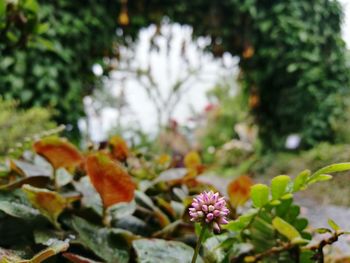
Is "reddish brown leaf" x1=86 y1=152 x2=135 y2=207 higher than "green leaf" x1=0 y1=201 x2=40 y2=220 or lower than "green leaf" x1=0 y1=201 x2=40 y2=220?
higher

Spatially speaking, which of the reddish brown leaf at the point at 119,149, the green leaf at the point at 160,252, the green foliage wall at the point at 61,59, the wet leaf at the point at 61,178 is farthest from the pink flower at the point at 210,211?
the green foliage wall at the point at 61,59

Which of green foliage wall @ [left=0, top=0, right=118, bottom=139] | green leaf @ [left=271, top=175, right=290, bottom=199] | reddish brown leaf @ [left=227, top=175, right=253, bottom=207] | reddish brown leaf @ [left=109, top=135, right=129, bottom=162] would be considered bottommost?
green leaf @ [left=271, top=175, right=290, bottom=199]

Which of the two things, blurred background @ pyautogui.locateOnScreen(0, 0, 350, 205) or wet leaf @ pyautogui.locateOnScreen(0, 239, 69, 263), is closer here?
wet leaf @ pyautogui.locateOnScreen(0, 239, 69, 263)

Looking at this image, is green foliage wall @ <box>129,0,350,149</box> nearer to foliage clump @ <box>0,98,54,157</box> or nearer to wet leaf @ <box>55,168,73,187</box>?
foliage clump @ <box>0,98,54,157</box>

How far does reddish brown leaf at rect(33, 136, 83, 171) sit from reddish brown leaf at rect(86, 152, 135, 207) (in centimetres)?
11

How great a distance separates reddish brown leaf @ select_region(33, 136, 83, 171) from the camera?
0.69 m

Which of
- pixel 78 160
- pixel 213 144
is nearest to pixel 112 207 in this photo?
pixel 78 160

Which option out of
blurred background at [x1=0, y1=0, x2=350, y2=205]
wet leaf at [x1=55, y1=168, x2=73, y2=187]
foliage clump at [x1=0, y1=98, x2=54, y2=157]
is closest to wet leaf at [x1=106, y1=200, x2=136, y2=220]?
wet leaf at [x1=55, y1=168, x2=73, y2=187]

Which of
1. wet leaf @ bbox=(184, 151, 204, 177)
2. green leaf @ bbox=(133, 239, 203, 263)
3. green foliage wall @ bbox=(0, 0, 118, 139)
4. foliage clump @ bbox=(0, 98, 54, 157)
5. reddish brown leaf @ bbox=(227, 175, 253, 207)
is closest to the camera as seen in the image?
green leaf @ bbox=(133, 239, 203, 263)

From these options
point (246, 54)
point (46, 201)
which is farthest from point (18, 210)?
point (246, 54)

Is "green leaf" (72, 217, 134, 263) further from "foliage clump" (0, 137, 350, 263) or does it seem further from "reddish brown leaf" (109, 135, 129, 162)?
"reddish brown leaf" (109, 135, 129, 162)

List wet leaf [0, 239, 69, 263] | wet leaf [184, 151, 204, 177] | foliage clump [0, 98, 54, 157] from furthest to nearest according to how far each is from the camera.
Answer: foliage clump [0, 98, 54, 157] < wet leaf [184, 151, 204, 177] < wet leaf [0, 239, 69, 263]

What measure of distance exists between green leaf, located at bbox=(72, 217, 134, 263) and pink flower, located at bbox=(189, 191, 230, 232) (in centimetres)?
20

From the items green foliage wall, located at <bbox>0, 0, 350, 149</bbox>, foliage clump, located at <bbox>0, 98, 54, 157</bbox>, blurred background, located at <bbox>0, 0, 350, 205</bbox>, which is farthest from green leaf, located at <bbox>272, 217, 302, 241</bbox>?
green foliage wall, located at <bbox>0, 0, 350, 149</bbox>
